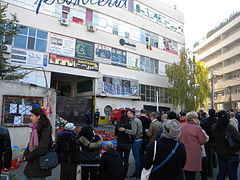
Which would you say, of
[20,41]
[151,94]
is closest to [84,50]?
[20,41]

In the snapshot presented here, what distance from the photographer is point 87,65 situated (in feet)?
84.1

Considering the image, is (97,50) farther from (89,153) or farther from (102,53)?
(89,153)

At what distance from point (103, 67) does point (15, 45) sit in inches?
426

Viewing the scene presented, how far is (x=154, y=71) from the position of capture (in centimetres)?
3447

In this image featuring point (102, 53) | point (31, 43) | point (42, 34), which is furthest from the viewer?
point (102, 53)

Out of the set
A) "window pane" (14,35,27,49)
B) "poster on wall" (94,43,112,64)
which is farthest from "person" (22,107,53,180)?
"poster on wall" (94,43,112,64)

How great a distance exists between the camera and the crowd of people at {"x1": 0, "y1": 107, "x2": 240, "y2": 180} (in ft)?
9.50

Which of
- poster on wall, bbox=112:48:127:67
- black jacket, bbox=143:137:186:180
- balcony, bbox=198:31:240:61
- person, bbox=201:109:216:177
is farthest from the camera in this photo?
balcony, bbox=198:31:240:61

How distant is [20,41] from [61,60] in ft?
15.2

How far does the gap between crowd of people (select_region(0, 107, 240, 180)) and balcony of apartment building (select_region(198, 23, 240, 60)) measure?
4476cm

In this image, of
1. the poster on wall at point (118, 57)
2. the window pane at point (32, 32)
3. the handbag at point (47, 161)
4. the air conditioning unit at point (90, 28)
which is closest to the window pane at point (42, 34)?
the window pane at point (32, 32)

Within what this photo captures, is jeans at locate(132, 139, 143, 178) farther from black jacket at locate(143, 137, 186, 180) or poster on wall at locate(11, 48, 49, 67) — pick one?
poster on wall at locate(11, 48, 49, 67)

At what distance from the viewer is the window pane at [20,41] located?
21016 mm

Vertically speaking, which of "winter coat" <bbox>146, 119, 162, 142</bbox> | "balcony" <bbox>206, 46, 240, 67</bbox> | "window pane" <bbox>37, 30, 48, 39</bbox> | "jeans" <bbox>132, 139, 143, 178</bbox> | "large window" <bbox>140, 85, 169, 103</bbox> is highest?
"balcony" <bbox>206, 46, 240, 67</bbox>
